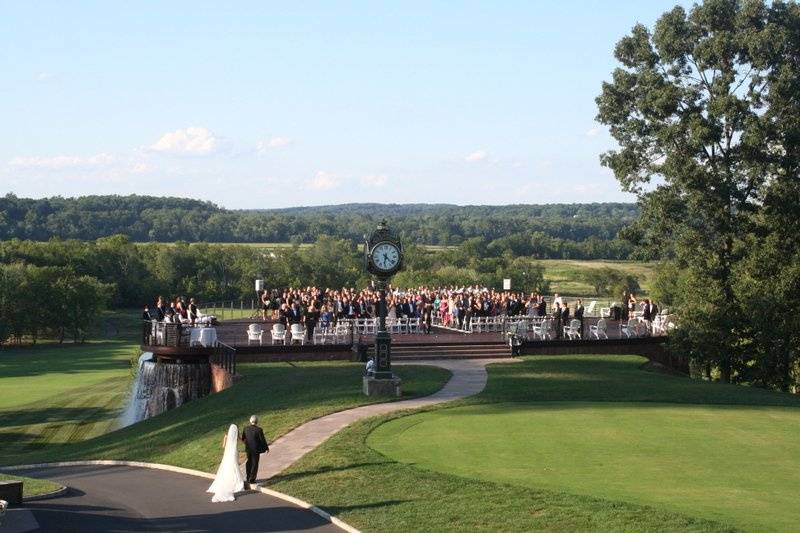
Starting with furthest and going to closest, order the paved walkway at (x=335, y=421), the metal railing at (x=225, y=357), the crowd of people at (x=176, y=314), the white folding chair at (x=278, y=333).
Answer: the crowd of people at (x=176, y=314), the white folding chair at (x=278, y=333), the metal railing at (x=225, y=357), the paved walkway at (x=335, y=421)

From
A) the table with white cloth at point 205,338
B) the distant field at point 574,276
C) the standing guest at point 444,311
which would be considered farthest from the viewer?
the distant field at point 574,276

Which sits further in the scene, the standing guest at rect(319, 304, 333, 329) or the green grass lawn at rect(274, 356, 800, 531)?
the standing guest at rect(319, 304, 333, 329)

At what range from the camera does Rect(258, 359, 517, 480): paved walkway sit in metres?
23.3

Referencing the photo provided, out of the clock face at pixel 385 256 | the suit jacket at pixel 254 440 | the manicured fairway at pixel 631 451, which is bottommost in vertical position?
the manicured fairway at pixel 631 451

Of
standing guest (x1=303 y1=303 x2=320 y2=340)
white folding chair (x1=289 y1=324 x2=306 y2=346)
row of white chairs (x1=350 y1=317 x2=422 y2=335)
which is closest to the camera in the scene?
white folding chair (x1=289 y1=324 x2=306 y2=346)

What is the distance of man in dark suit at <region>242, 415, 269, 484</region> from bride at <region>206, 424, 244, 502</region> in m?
0.43

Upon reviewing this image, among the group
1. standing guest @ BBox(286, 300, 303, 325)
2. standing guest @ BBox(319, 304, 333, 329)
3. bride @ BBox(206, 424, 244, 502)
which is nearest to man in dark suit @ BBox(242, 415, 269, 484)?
bride @ BBox(206, 424, 244, 502)

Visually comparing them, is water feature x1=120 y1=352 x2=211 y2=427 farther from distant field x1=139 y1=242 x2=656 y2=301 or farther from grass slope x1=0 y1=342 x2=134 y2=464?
distant field x1=139 y1=242 x2=656 y2=301

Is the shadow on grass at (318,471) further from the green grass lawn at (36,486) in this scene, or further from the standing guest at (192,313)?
the standing guest at (192,313)

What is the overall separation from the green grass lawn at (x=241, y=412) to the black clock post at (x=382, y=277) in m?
0.67

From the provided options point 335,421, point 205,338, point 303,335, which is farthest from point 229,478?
point 303,335

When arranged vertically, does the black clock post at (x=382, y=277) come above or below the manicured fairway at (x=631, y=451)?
above

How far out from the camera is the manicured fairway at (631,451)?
18.5m

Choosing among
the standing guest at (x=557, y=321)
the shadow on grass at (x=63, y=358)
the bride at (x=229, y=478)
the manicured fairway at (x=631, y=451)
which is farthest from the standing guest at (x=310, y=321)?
Result: the shadow on grass at (x=63, y=358)
